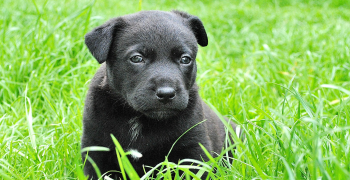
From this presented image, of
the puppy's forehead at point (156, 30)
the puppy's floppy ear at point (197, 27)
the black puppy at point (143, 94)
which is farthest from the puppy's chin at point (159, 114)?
the puppy's floppy ear at point (197, 27)

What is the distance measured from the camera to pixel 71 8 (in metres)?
6.06

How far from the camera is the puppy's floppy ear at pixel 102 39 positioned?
2.68 m

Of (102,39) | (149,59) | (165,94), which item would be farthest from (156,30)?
(165,94)

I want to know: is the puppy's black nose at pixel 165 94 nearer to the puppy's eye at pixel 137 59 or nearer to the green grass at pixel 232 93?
the puppy's eye at pixel 137 59

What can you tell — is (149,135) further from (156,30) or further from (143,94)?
(156,30)

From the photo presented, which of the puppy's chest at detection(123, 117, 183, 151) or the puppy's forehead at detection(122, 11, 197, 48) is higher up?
the puppy's forehead at detection(122, 11, 197, 48)

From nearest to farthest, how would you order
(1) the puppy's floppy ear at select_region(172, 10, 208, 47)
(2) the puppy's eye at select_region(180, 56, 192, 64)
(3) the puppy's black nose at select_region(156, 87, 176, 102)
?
(3) the puppy's black nose at select_region(156, 87, 176, 102) < (2) the puppy's eye at select_region(180, 56, 192, 64) < (1) the puppy's floppy ear at select_region(172, 10, 208, 47)

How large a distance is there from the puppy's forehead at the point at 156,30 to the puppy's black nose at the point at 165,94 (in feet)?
1.21

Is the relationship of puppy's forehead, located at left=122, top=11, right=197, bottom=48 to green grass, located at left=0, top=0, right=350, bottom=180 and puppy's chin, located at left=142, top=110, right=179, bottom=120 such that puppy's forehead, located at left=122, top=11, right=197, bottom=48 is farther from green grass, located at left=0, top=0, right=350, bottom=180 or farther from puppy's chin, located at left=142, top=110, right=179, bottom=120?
green grass, located at left=0, top=0, right=350, bottom=180

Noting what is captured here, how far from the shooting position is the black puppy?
102 inches

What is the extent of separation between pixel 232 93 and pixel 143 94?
178cm

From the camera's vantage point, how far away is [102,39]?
8.97ft

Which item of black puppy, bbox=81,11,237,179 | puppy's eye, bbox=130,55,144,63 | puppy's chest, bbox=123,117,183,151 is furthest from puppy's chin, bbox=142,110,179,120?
puppy's eye, bbox=130,55,144,63

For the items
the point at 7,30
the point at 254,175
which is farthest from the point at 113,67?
the point at 7,30
